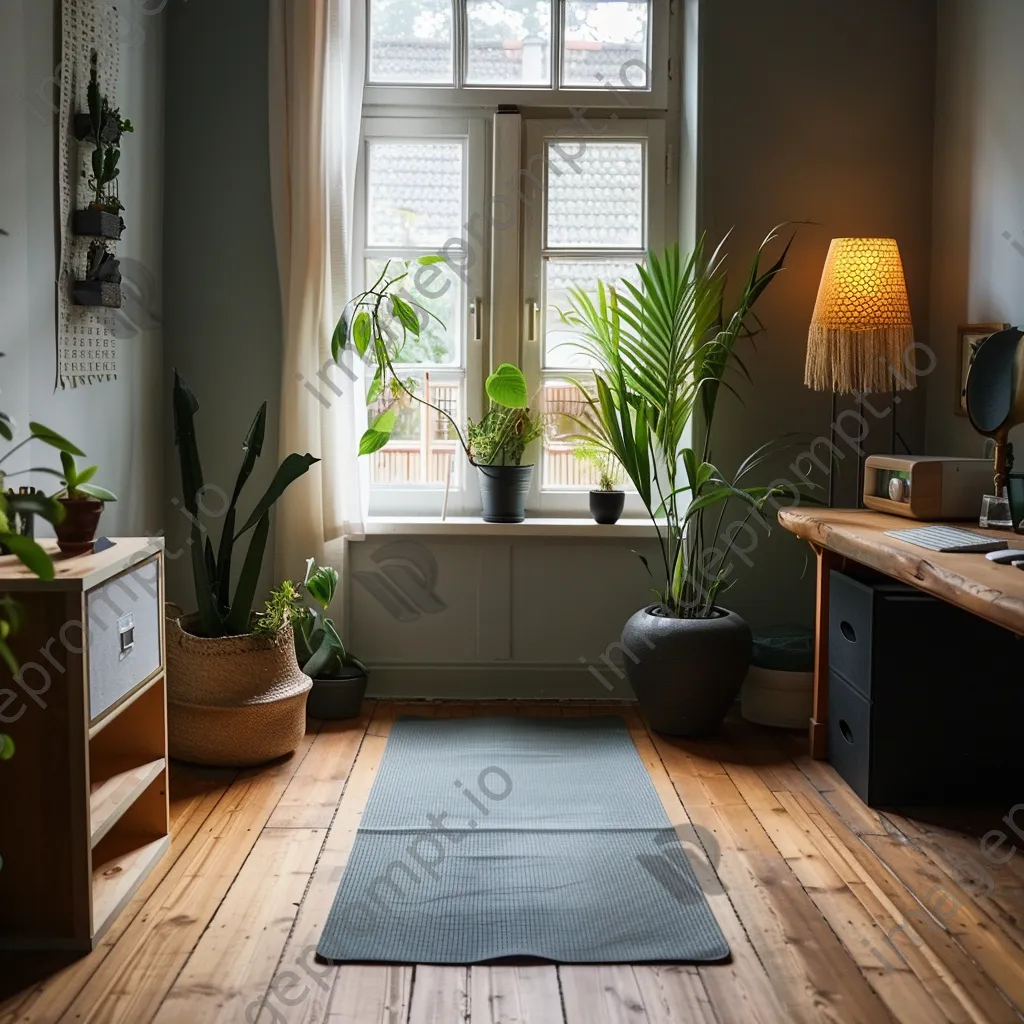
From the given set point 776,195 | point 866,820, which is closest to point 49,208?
point 776,195

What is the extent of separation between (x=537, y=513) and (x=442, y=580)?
0.43 metres

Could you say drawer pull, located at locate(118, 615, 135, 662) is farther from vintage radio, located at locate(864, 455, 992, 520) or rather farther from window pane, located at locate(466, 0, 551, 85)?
window pane, located at locate(466, 0, 551, 85)

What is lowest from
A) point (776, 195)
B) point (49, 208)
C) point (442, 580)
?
point (442, 580)

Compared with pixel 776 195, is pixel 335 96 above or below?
above

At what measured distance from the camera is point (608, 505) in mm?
4133

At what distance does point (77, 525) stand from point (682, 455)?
193 cm

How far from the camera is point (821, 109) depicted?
3.99 metres

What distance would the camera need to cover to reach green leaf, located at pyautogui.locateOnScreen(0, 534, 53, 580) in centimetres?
182

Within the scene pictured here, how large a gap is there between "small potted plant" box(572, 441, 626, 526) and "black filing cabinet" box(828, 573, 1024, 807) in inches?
45.2

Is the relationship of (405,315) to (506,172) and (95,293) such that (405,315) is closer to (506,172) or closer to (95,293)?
(506,172)

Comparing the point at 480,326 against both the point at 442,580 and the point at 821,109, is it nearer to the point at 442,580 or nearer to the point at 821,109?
the point at 442,580

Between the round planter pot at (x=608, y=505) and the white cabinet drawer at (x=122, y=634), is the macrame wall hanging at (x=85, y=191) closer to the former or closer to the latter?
the white cabinet drawer at (x=122, y=634)

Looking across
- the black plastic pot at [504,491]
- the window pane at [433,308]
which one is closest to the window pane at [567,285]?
the window pane at [433,308]

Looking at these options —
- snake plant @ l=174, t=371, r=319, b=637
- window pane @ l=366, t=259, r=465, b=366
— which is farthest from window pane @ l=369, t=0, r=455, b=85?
snake plant @ l=174, t=371, r=319, b=637
